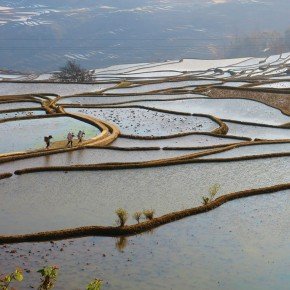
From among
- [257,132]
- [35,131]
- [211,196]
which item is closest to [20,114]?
[35,131]

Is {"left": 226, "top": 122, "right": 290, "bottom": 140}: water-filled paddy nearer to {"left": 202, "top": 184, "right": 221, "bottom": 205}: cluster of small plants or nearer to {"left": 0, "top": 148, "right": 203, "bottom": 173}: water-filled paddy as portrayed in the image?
{"left": 0, "top": 148, "right": 203, "bottom": 173}: water-filled paddy

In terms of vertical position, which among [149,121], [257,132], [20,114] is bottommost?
[20,114]

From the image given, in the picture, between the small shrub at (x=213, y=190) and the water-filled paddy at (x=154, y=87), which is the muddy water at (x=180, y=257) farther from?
the water-filled paddy at (x=154, y=87)

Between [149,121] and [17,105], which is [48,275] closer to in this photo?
[149,121]

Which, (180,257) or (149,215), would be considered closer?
(180,257)

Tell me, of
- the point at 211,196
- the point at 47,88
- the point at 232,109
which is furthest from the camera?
the point at 47,88

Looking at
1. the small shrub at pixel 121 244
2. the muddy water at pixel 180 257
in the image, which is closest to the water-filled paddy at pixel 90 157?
the muddy water at pixel 180 257
